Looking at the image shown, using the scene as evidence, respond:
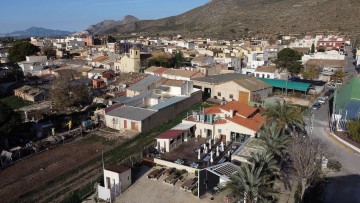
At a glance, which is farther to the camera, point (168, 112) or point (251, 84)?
point (251, 84)

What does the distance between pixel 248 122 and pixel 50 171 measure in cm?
1707

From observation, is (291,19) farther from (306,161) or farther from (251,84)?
(306,161)

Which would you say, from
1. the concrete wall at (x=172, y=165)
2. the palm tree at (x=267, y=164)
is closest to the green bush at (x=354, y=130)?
the palm tree at (x=267, y=164)

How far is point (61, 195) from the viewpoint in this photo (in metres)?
20.4

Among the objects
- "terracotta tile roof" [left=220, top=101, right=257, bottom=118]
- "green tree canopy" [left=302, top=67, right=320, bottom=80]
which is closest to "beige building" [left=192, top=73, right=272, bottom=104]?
"terracotta tile roof" [left=220, top=101, right=257, bottom=118]

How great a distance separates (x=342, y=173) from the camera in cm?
2252

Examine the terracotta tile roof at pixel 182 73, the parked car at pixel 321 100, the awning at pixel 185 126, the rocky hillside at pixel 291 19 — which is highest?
the rocky hillside at pixel 291 19

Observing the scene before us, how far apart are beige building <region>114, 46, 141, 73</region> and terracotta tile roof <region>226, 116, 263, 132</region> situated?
3587 centimetres

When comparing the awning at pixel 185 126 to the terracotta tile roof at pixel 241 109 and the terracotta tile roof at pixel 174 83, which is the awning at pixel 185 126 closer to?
the terracotta tile roof at pixel 241 109

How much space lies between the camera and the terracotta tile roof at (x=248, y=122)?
27545 mm

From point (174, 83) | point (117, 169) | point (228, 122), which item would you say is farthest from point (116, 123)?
point (117, 169)

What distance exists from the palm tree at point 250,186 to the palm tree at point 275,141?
4.92 meters

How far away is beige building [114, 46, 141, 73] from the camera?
60625mm

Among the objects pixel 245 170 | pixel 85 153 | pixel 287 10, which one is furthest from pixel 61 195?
pixel 287 10
